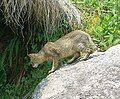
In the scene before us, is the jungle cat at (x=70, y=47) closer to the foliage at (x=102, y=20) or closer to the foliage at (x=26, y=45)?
the foliage at (x=26, y=45)

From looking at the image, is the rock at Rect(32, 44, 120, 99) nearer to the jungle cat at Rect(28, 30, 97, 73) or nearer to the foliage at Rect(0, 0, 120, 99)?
the jungle cat at Rect(28, 30, 97, 73)

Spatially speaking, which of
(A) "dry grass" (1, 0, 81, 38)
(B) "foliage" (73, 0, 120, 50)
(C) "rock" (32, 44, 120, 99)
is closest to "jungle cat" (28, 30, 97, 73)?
(C) "rock" (32, 44, 120, 99)

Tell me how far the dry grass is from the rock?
0.83 m

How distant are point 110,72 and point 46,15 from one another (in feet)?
4.84

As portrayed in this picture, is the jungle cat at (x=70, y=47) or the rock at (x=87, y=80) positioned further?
the jungle cat at (x=70, y=47)

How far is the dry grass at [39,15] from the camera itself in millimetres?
5961

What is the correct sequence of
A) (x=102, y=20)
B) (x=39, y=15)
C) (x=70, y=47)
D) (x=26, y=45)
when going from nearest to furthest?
(x=70, y=47)
(x=39, y=15)
(x=26, y=45)
(x=102, y=20)

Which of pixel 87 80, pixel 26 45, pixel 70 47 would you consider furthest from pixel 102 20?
pixel 87 80

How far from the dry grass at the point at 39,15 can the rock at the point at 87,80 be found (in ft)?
2.73

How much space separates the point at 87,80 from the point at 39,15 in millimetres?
1507

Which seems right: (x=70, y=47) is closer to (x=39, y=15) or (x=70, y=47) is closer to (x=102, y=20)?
(x=39, y=15)

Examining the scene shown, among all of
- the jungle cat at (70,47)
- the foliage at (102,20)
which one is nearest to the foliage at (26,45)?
the foliage at (102,20)

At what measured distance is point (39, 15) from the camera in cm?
618

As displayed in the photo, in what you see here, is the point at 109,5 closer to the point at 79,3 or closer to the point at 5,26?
the point at 79,3
